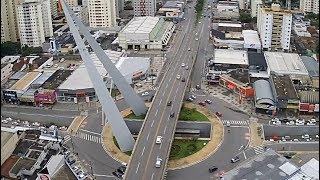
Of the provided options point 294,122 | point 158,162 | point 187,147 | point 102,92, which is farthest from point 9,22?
point 294,122

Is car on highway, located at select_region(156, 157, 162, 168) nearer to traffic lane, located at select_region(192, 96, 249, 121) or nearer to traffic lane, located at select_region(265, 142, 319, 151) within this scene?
traffic lane, located at select_region(265, 142, 319, 151)

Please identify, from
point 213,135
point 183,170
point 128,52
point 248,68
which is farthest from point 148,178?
point 128,52

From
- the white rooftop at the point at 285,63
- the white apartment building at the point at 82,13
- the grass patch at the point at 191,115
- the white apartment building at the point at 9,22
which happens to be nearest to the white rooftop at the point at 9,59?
the white apartment building at the point at 9,22

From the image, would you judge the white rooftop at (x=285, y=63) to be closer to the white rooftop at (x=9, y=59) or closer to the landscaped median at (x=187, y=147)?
the landscaped median at (x=187, y=147)

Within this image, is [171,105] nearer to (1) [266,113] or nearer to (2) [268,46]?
(1) [266,113]

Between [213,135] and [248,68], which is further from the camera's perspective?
[248,68]
